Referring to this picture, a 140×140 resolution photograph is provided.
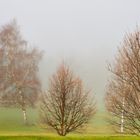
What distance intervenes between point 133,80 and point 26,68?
3955cm

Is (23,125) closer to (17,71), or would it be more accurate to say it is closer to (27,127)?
(27,127)

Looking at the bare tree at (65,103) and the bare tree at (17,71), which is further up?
the bare tree at (17,71)

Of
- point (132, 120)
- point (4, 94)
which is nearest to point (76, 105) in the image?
point (132, 120)

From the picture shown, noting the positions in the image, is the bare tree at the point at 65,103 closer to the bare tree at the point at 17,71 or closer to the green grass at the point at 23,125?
the green grass at the point at 23,125

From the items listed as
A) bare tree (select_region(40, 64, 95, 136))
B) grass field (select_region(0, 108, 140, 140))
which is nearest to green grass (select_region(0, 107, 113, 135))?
grass field (select_region(0, 108, 140, 140))

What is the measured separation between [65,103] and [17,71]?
32.9 meters

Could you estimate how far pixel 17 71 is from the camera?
61.1 m

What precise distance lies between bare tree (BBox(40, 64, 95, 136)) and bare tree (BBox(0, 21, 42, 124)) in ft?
90.2

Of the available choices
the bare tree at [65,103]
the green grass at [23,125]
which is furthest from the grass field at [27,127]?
the bare tree at [65,103]

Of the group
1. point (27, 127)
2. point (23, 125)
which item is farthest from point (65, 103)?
point (23, 125)

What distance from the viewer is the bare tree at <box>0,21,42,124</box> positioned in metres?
60.2

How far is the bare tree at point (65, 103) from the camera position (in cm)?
2880

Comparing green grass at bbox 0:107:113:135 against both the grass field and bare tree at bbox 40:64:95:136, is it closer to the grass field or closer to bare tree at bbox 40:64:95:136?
the grass field

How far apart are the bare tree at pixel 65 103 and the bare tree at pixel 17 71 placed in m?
27.5
